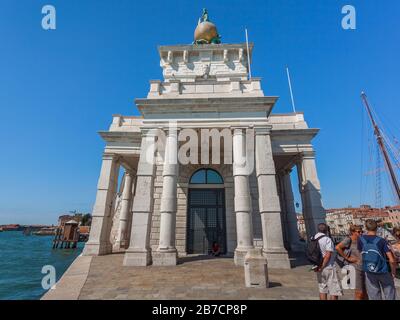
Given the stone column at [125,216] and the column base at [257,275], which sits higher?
the stone column at [125,216]

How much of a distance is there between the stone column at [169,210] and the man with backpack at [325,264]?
6.85 metres

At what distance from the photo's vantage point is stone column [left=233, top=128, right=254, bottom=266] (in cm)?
1001

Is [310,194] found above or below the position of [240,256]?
above

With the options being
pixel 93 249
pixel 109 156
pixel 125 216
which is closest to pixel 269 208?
pixel 93 249

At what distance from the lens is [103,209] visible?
13516 mm

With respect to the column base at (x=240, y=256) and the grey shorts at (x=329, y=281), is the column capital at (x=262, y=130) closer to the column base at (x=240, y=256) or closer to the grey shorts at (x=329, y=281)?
the column base at (x=240, y=256)

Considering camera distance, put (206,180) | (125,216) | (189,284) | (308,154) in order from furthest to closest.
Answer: (125,216)
(206,180)
(308,154)
(189,284)

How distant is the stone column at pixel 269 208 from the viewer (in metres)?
9.58

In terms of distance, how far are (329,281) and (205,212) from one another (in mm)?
10330

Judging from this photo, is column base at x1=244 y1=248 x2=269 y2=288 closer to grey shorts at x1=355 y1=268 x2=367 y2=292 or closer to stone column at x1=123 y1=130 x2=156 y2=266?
grey shorts at x1=355 y1=268 x2=367 y2=292

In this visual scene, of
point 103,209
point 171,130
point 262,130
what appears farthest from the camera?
point 103,209

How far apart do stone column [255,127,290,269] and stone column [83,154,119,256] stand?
9858mm

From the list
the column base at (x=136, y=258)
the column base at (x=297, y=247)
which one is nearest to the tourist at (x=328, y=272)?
the column base at (x=136, y=258)

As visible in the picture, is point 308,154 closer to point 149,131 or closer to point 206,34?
point 149,131
